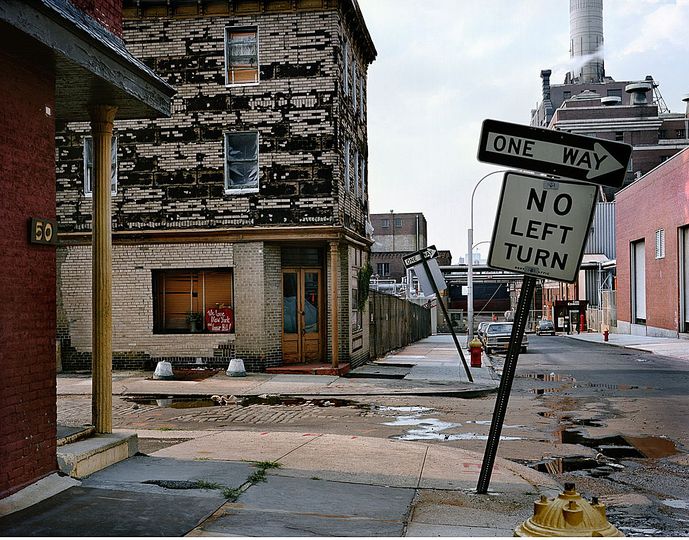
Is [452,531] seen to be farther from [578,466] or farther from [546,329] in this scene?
[546,329]

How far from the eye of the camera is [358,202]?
25.3 metres

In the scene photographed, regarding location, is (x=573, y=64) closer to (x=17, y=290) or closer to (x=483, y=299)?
(x=483, y=299)

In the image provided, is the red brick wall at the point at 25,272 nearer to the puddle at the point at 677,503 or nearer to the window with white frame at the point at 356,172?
the puddle at the point at 677,503

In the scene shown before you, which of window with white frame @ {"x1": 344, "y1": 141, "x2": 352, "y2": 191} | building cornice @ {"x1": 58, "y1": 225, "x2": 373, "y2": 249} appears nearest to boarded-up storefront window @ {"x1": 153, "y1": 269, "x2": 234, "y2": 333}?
building cornice @ {"x1": 58, "y1": 225, "x2": 373, "y2": 249}

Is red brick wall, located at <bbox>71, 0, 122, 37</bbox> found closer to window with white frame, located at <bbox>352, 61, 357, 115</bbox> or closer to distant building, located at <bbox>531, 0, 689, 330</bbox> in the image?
window with white frame, located at <bbox>352, 61, 357, 115</bbox>

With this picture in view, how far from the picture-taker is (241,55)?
71.6 feet

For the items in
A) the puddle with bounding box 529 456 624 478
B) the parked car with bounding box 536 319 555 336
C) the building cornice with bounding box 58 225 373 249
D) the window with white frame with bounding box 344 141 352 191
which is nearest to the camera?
the puddle with bounding box 529 456 624 478

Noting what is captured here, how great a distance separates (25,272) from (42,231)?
0.40 meters

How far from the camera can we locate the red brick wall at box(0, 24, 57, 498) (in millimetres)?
6461

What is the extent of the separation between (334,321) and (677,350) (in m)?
19.2

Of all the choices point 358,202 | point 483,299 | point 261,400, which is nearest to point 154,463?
point 261,400

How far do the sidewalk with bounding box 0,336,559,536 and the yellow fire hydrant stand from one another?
197 cm

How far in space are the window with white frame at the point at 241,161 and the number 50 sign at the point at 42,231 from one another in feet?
47.8

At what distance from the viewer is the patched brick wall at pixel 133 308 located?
850 inches
